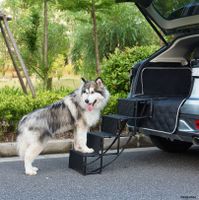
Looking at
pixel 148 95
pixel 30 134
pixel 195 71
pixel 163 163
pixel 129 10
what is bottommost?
pixel 163 163

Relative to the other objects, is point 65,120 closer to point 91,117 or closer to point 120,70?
point 91,117

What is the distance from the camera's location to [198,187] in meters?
5.00

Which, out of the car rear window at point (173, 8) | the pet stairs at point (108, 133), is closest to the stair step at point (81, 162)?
the pet stairs at point (108, 133)

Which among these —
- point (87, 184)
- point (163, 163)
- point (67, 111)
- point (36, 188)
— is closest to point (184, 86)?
point (163, 163)

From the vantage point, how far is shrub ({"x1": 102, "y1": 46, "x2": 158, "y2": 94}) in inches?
340

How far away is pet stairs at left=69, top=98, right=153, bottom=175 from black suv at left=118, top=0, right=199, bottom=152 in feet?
0.41

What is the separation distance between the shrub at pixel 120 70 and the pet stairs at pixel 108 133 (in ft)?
8.11

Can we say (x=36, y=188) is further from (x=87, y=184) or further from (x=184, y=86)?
(x=184, y=86)

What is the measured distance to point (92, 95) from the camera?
18.6 ft

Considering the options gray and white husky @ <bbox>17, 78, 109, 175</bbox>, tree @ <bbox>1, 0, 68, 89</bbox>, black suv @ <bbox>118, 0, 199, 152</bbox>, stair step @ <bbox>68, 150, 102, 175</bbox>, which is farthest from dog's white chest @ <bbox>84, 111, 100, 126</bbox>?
tree @ <bbox>1, 0, 68, 89</bbox>

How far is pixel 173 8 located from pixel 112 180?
9.40 feet

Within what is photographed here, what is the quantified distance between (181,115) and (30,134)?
1.91 meters

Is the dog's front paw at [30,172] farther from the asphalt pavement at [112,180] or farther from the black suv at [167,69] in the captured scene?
the black suv at [167,69]

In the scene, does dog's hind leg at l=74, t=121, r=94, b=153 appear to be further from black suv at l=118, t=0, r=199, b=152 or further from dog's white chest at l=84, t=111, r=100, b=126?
black suv at l=118, t=0, r=199, b=152
